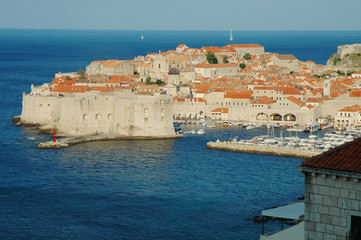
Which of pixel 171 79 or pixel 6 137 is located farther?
pixel 171 79

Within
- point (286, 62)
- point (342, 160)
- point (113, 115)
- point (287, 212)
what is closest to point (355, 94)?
point (113, 115)

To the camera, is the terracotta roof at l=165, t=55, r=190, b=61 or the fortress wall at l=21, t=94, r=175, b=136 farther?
the terracotta roof at l=165, t=55, r=190, b=61

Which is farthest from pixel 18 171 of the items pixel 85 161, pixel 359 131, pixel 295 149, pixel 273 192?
pixel 359 131

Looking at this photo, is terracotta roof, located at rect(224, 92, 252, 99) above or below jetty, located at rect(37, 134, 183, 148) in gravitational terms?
above

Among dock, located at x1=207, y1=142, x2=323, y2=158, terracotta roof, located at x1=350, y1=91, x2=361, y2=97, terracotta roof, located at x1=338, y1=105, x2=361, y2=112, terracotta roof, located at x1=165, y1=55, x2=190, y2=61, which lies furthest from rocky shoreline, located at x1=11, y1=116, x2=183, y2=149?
terracotta roof, located at x1=165, y1=55, x2=190, y2=61

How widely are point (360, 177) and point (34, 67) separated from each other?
76.9 metres

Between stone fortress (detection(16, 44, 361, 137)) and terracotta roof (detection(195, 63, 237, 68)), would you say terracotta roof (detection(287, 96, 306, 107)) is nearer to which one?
stone fortress (detection(16, 44, 361, 137))

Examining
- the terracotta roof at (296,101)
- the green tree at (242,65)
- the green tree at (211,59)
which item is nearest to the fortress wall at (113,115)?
the terracotta roof at (296,101)

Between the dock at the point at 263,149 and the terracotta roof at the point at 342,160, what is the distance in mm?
20998

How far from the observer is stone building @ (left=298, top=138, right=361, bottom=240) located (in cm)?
772

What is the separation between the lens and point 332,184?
25.7 ft

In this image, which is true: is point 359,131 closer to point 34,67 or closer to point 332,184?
point 332,184

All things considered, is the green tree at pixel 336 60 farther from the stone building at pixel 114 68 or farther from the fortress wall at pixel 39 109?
the fortress wall at pixel 39 109

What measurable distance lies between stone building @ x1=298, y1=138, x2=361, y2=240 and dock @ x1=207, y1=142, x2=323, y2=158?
69.2ft
